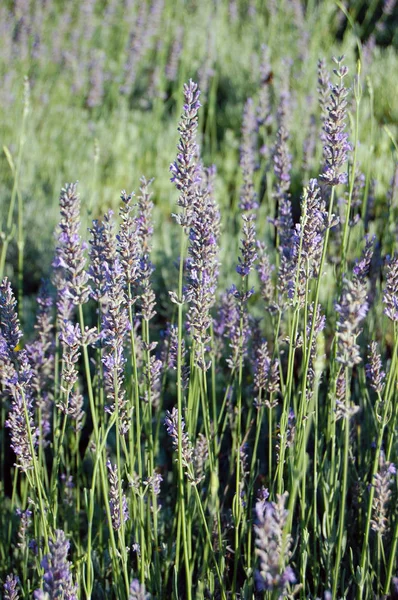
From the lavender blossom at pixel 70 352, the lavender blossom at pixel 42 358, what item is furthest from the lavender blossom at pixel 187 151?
the lavender blossom at pixel 42 358

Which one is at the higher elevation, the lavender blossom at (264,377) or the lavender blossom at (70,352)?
the lavender blossom at (70,352)

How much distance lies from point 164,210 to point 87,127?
1.14 metres

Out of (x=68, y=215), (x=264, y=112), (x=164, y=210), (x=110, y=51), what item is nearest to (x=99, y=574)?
(x=68, y=215)

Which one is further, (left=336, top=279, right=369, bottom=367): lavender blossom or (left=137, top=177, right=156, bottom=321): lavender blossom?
(left=137, top=177, right=156, bottom=321): lavender blossom

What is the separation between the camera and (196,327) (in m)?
1.41

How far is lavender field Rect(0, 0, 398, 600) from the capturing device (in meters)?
1.36

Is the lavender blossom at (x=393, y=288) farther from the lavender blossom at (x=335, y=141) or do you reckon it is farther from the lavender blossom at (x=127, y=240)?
the lavender blossom at (x=127, y=240)

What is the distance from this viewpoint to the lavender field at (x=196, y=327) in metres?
1.36

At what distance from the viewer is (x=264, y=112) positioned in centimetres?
298

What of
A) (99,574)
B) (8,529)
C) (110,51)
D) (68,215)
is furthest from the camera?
(110,51)

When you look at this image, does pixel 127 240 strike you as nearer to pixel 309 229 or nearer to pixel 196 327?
pixel 196 327

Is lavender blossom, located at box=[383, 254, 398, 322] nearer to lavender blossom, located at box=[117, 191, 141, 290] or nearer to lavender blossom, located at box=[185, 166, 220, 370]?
lavender blossom, located at box=[185, 166, 220, 370]

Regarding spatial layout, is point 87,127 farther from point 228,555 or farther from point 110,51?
point 228,555

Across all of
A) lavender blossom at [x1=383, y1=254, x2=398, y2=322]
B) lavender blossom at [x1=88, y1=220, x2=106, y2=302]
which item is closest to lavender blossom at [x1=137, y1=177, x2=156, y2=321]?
lavender blossom at [x1=88, y1=220, x2=106, y2=302]
